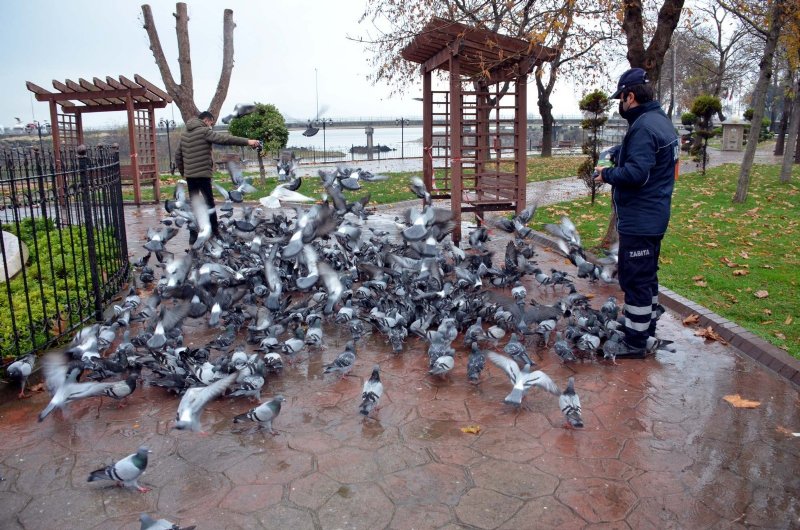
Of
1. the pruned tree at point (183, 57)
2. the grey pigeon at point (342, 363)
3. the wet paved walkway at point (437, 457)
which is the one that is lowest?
the wet paved walkway at point (437, 457)

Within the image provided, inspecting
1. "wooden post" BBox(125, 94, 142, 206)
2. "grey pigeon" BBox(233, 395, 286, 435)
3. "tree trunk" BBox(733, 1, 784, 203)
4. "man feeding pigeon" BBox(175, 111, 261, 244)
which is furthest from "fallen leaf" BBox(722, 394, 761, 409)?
"wooden post" BBox(125, 94, 142, 206)

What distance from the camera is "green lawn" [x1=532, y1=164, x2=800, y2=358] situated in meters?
5.82

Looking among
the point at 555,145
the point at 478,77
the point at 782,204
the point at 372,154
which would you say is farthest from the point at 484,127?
the point at 555,145

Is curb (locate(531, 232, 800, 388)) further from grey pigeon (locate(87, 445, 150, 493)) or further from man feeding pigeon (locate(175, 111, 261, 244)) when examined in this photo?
man feeding pigeon (locate(175, 111, 261, 244))

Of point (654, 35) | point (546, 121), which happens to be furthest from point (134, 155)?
point (546, 121)

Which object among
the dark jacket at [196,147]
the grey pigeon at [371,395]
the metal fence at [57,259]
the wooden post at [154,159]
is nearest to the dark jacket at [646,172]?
the grey pigeon at [371,395]

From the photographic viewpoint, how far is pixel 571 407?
379 centimetres

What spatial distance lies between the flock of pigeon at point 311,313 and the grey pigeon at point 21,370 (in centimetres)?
1

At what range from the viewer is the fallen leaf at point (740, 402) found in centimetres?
407

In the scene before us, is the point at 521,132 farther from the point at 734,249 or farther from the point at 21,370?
the point at 21,370

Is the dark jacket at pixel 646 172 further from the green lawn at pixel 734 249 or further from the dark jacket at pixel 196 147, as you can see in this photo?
the dark jacket at pixel 196 147

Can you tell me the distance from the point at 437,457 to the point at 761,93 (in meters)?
11.6

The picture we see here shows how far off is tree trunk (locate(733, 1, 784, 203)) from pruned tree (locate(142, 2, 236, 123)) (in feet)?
44.0

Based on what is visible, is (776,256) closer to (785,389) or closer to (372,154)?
(785,389)
